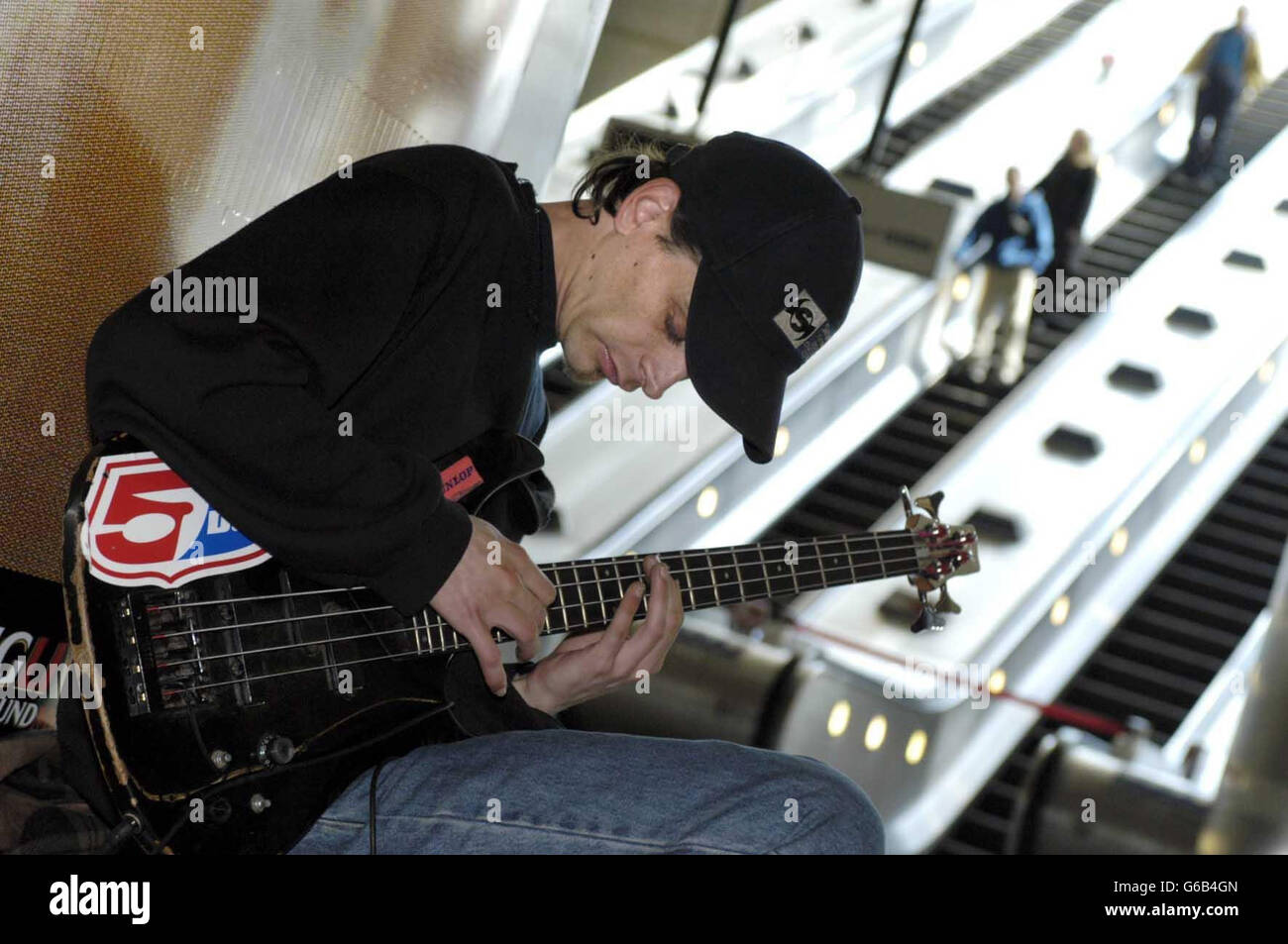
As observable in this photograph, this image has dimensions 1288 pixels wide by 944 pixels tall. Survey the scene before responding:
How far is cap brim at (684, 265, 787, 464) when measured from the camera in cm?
207

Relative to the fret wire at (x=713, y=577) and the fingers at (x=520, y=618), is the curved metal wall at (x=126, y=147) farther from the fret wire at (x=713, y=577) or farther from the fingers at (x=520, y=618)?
the fret wire at (x=713, y=577)

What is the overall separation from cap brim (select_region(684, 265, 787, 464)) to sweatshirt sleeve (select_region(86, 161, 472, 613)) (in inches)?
16.7

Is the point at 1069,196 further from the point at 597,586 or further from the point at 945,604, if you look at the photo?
the point at 597,586

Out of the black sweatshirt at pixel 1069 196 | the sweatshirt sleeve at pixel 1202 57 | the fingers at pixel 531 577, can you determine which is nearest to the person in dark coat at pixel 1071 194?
the black sweatshirt at pixel 1069 196

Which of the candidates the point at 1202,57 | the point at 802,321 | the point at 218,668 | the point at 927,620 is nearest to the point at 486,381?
the point at 802,321

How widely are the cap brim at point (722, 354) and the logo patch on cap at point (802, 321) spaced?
4 centimetres

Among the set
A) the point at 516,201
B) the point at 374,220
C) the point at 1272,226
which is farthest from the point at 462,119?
the point at 1272,226

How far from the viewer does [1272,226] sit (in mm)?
10961

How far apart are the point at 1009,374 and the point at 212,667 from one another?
26.9 feet

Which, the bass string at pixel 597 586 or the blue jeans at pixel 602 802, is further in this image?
the bass string at pixel 597 586

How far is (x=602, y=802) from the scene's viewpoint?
1.76 meters

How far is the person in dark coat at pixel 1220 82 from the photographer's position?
38.4 ft

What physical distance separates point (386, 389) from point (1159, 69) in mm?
11837

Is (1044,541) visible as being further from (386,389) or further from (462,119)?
(386,389)
